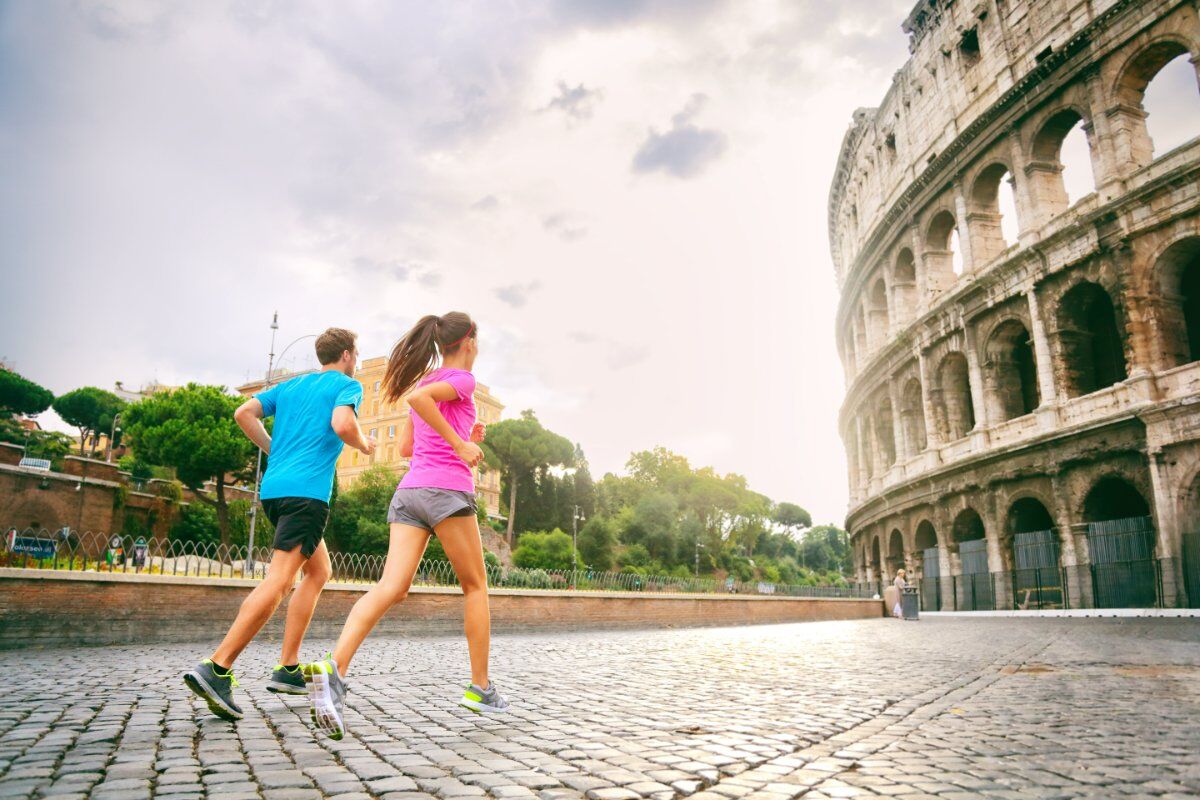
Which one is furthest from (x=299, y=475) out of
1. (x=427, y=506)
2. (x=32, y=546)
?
(x=32, y=546)

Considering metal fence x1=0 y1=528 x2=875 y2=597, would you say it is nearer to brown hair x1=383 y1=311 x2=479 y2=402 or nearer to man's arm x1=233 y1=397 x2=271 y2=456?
man's arm x1=233 y1=397 x2=271 y2=456

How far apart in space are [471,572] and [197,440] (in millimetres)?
39080

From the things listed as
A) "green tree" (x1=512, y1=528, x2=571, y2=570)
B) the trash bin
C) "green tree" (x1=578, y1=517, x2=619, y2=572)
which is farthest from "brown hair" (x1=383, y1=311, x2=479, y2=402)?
"green tree" (x1=578, y1=517, x2=619, y2=572)

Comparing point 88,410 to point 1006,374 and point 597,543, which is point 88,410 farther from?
point 1006,374

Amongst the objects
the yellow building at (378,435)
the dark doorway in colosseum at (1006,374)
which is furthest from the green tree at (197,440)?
the dark doorway in colosseum at (1006,374)

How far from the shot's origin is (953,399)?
84.4 feet

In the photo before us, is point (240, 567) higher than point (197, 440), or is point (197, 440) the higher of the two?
point (197, 440)

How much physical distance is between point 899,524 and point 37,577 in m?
26.4

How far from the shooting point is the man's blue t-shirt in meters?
3.99

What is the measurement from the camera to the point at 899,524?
2847cm

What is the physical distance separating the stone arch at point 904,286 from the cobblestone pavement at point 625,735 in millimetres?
23690

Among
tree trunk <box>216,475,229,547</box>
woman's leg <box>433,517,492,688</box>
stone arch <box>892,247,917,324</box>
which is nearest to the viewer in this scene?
woman's leg <box>433,517,492,688</box>

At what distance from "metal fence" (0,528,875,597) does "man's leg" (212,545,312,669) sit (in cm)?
545

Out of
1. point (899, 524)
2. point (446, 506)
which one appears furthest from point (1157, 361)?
point (446, 506)
